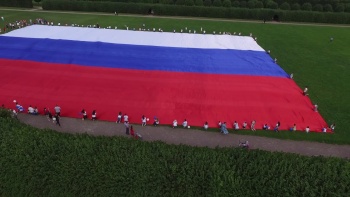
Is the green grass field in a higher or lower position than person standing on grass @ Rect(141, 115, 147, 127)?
higher

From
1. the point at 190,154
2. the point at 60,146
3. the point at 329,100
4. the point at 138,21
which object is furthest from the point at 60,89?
the point at 138,21

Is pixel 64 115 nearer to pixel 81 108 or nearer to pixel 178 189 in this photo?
pixel 81 108

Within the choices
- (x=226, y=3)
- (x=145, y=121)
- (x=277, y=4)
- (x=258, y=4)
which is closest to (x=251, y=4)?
(x=258, y=4)

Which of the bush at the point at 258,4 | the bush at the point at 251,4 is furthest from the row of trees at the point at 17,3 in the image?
the bush at the point at 258,4

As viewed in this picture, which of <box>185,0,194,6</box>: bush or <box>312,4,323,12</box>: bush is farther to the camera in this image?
<box>185,0,194,6</box>: bush

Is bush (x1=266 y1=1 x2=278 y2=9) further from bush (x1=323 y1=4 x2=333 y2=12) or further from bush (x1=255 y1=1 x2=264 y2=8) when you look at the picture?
bush (x1=323 y1=4 x2=333 y2=12)

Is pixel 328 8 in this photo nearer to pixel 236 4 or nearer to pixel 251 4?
pixel 251 4

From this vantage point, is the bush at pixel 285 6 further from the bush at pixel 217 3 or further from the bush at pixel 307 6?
the bush at pixel 217 3

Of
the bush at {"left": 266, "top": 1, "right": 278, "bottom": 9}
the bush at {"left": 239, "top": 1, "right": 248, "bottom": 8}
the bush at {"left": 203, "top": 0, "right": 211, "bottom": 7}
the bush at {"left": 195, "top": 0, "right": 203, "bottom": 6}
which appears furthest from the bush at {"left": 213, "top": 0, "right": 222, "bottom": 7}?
the bush at {"left": 266, "top": 1, "right": 278, "bottom": 9}
